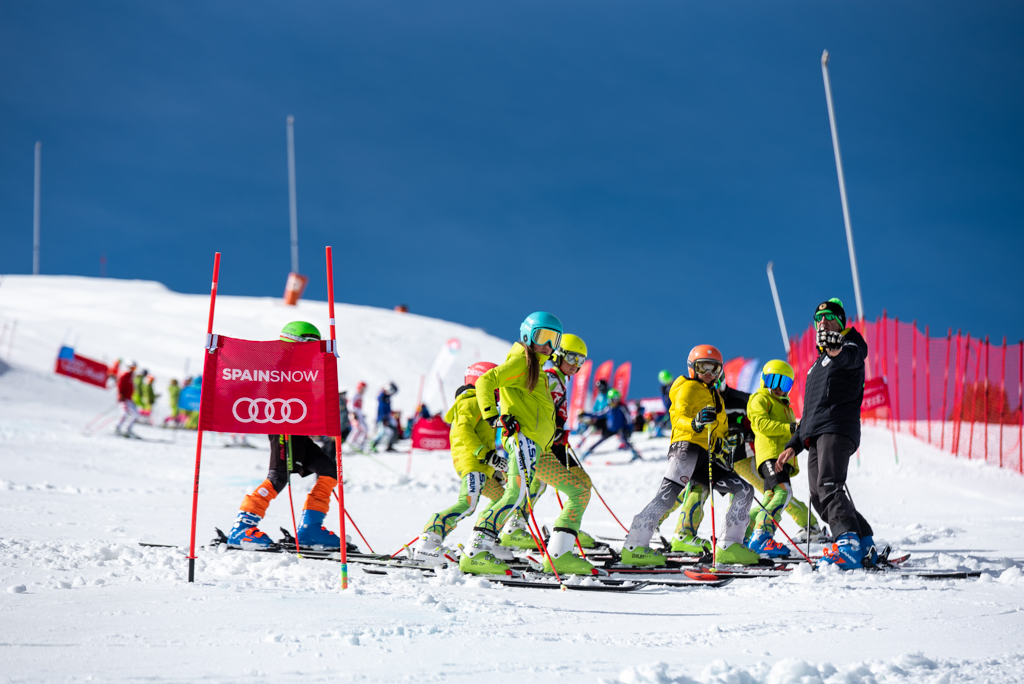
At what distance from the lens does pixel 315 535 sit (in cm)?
630

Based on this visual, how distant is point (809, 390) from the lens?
6016 mm

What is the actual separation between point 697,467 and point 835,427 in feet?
3.53

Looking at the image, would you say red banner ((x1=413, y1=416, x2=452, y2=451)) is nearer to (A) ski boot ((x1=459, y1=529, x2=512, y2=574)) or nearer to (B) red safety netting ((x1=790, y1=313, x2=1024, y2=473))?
(B) red safety netting ((x1=790, y1=313, x2=1024, y2=473))

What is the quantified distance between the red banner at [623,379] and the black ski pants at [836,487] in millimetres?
18396

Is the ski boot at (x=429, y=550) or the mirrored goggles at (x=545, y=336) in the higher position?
the mirrored goggles at (x=545, y=336)

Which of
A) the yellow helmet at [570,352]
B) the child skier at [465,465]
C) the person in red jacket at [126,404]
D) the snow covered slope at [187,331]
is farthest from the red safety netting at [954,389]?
the snow covered slope at [187,331]

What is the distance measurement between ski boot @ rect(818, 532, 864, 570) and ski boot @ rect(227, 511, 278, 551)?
4.01 meters

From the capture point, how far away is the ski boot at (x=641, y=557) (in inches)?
233

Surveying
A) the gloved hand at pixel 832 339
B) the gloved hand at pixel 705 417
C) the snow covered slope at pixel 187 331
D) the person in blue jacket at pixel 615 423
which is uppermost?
the snow covered slope at pixel 187 331

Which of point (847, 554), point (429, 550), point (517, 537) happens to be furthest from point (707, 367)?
point (429, 550)

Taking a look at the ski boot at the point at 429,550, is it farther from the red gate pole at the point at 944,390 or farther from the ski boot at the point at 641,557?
the red gate pole at the point at 944,390

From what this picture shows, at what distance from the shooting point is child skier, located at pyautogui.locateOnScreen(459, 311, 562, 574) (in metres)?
5.26

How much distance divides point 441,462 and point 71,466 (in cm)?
755

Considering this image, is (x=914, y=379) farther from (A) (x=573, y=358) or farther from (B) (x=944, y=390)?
(A) (x=573, y=358)
